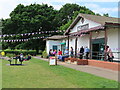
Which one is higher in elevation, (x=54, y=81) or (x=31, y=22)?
(x=31, y=22)

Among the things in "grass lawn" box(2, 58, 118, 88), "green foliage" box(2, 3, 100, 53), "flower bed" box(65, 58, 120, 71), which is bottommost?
"grass lawn" box(2, 58, 118, 88)

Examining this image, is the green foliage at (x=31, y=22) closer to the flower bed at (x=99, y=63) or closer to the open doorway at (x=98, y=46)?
the open doorway at (x=98, y=46)

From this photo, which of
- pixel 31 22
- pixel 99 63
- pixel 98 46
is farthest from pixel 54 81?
pixel 31 22

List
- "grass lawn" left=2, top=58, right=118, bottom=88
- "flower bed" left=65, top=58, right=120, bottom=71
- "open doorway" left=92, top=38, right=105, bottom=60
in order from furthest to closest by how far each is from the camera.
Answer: "open doorway" left=92, top=38, right=105, bottom=60 → "flower bed" left=65, top=58, right=120, bottom=71 → "grass lawn" left=2, top=58, right=118, bottom=88

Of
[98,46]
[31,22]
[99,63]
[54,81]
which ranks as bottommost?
[54,81]

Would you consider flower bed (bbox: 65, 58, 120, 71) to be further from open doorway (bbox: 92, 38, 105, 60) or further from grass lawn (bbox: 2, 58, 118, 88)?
grass lawn (bbox: 2, 58, 118, 88)

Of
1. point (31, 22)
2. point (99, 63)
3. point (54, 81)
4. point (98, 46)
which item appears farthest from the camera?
point (31, 22)

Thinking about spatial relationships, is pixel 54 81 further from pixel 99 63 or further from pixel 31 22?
pixel 31 22

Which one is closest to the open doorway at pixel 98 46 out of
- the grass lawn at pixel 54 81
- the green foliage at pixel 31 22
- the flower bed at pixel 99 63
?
the flower bed at pixel 99 63

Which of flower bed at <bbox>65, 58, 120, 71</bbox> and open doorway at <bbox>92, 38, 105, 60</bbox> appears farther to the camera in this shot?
open doorway at <bbox>92, 38, 105, 60</bbox>

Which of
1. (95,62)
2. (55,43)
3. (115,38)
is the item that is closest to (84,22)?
(115,38)

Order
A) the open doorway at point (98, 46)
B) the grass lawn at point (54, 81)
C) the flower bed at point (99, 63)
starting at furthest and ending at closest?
the open doorway at point (98, 46), the flower bed at point (99, 63), the grass lawn at point (54, 81)

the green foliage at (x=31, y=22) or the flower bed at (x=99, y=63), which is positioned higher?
the green foliage at (x=31, y=22)

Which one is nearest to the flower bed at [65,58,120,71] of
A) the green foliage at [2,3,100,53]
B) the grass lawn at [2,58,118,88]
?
the grass lawn at [2,58,118,88]
